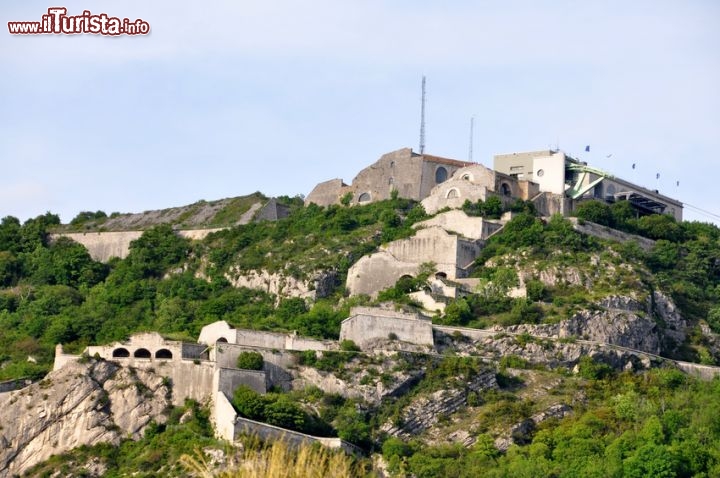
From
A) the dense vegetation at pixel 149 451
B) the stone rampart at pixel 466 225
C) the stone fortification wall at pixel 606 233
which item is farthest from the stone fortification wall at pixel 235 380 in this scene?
the stone fortification wall at pixel 606 233

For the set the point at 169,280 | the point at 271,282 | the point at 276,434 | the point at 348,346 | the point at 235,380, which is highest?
the point at 271,282

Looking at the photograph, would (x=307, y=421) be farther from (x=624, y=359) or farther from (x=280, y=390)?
(x=624, y=359)

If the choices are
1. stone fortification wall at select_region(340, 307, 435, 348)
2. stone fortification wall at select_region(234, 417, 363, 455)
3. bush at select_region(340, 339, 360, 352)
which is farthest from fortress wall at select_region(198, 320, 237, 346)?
stone fortification wall at select_region(234, 417, 363, 455)

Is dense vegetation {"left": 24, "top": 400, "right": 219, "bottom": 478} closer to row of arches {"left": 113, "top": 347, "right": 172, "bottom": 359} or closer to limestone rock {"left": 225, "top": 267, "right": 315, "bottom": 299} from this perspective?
row of arches {"left": 113, "top": 347, "right": 172, "bottom": 359}

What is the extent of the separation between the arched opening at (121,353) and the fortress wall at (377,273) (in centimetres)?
1222

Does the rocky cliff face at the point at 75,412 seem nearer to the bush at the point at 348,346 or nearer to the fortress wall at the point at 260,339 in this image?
the fortress wall at the point at 260,339

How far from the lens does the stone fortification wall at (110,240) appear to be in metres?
92.9

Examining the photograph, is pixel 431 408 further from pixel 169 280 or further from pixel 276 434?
pixel 169 280

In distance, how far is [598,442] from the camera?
65.9 metres

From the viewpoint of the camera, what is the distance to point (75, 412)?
6925 centimetres

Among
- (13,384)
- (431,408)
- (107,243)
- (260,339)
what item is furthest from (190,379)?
(107,243)

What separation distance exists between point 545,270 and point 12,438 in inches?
940

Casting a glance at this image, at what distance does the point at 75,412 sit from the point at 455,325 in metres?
15.7

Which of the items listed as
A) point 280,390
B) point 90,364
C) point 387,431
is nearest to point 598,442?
point 387,431
